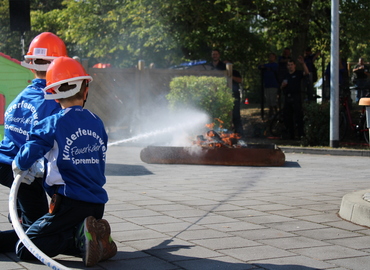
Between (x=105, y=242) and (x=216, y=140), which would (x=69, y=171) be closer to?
(x=105, y=242)

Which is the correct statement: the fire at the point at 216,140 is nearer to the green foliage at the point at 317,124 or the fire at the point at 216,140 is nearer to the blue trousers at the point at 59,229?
the green foliage at the point at 317,124

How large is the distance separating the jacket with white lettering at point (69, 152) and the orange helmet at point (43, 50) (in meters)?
0.87

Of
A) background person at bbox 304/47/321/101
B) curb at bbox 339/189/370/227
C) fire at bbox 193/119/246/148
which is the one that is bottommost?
curb at bbox 339/189/370/227

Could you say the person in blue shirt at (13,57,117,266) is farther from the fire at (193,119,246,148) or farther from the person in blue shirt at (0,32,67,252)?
the fire at (193,119,246,148)

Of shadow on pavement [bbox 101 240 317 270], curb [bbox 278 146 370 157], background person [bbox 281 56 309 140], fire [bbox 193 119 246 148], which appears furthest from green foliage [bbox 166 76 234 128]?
shadow on pavement [bbox 101 240 317 270]

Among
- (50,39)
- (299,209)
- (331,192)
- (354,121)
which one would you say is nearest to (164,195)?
(299,209)

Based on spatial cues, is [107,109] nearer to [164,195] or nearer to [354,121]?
[354,121]

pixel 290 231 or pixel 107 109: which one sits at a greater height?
pixel 107 109

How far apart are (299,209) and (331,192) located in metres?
1.43

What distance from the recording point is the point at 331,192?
8008mm

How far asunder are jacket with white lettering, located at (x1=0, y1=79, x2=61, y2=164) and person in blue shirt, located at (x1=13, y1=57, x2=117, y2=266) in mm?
326

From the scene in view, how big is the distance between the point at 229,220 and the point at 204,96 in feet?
23.9

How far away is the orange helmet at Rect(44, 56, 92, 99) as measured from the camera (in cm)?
447

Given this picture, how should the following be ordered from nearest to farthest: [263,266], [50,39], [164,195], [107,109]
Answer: [263,266]
[50,39]
[164,195]
[107,109]
